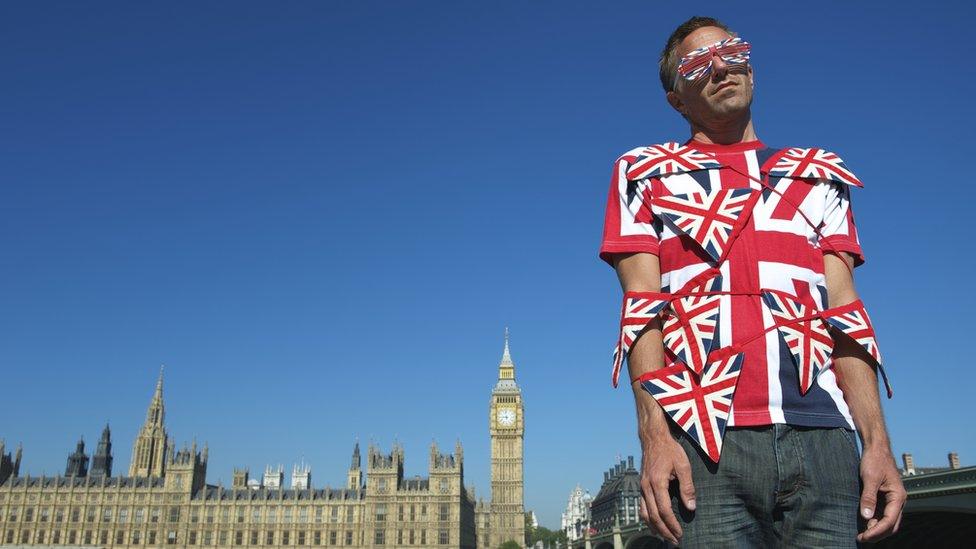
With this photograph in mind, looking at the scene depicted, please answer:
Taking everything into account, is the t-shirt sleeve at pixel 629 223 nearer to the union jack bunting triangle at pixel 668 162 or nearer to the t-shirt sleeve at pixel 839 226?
the union jack bunting triangle at pixel 668 162

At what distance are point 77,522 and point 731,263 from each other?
101 metres

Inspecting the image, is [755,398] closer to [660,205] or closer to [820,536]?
[820,536]

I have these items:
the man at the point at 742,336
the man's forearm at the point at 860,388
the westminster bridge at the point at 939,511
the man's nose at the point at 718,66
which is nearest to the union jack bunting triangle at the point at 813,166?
the man at the point at 742,336

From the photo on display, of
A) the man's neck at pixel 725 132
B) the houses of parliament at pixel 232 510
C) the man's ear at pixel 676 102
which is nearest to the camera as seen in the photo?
the man's neck at pixel 725 132

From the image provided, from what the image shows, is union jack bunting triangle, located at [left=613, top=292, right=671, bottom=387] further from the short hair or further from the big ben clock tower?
the big ben clock tower

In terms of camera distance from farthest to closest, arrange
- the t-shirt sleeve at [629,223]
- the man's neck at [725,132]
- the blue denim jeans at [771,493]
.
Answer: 1. the man's neck at [725,132]
2. the t-shirt sleeve at [629,223]
3. the blue denim jeans at [771,493]

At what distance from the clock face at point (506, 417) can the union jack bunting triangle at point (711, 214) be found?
105 m

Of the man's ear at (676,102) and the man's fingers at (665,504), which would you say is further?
the man's ear at (676,102)

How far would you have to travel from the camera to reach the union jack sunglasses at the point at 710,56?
3152 millimetres

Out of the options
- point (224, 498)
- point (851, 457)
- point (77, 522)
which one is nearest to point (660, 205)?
point (851, 457)

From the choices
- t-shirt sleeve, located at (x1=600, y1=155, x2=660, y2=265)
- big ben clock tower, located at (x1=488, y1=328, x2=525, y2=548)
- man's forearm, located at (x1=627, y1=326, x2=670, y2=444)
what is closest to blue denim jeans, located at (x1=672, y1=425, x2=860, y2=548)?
man's forearm, located at (x1=627, y1=326, x2=670, y2=444)

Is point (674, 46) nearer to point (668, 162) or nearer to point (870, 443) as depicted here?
point (668, 162)

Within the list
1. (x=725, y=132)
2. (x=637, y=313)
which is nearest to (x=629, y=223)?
(x=637, y=313)

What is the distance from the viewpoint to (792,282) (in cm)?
283
